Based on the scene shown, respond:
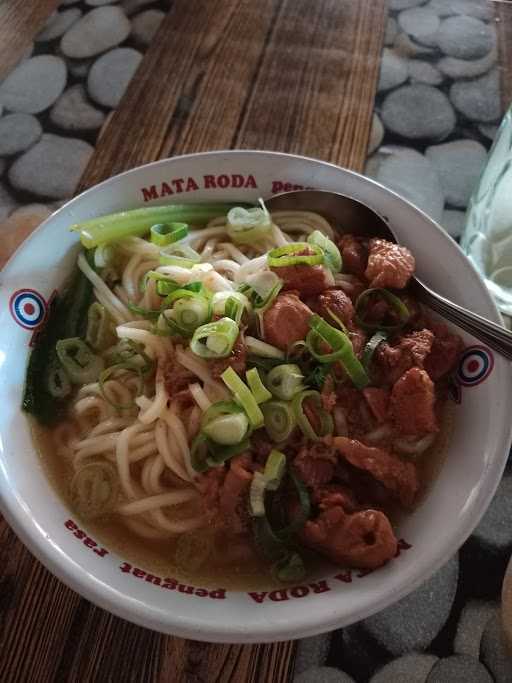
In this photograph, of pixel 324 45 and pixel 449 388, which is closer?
pixel 449 388

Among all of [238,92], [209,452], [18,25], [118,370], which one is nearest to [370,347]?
[209,452]

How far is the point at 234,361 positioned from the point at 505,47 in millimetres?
2780

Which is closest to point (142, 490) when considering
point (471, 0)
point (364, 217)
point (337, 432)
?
point (337, 432)

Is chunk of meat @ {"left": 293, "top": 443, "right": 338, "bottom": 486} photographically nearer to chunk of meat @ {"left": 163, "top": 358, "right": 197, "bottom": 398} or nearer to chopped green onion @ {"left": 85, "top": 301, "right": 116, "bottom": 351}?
chunk of meat @ {"left": 163, "top": 358, "right": 197, "bottom": 398}

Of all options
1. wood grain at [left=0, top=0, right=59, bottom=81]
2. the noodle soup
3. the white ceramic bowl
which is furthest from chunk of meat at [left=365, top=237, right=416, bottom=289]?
wood grain at [left=0, top=0, right=59, bottom=81]

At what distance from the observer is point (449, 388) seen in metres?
2.05

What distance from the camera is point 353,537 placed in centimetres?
169

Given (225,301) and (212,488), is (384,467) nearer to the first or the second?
(212,488)

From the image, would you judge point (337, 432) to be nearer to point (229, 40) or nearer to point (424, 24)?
point (229, 40)

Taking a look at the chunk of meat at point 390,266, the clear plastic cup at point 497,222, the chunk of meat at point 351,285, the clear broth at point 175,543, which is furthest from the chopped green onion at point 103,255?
the clear plastic cup at point 497,222

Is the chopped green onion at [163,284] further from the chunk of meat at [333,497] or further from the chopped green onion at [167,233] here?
the chunk of meat at [333,497]

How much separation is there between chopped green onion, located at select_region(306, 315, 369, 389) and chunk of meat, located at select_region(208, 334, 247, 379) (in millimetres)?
220

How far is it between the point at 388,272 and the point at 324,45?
2045mm

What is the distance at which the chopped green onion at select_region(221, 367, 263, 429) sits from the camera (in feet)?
6.07
